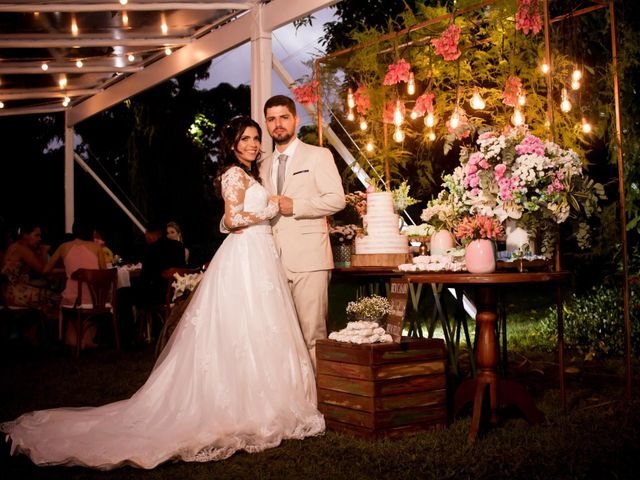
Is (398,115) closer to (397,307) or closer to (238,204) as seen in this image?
(238,204)

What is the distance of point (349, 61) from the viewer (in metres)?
7.46

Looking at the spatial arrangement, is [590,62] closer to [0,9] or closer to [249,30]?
[249,30]

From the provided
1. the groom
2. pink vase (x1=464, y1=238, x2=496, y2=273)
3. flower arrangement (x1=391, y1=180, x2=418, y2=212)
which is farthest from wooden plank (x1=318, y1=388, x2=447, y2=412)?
flower arrangement (x1=391, y1=180, x2=418, y2=212)

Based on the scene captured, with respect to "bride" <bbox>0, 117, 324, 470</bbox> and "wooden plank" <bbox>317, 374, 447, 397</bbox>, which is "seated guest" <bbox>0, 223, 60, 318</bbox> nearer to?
"bride" <bbox>0, 117, 324, 470</bbox>

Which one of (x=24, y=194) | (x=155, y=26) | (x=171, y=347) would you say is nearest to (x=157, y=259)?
(x=155, y=26)

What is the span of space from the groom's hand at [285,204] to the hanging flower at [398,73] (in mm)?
2095

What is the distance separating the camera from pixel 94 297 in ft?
28.8

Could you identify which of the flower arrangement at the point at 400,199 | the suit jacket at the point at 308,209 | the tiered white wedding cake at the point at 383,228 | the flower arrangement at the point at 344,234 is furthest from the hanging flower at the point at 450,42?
the suit jacket at the point at 308,209

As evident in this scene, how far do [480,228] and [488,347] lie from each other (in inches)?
26.3

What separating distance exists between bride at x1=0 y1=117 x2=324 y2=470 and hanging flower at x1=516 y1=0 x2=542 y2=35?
6.38ft

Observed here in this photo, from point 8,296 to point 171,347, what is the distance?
211 inches

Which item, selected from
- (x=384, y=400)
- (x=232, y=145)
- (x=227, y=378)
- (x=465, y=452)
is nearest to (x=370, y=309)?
(x=384, y=400)

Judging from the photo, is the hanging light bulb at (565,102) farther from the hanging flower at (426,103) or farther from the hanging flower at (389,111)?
the hanging flower at (389,111)

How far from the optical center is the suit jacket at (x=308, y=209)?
4.63m
